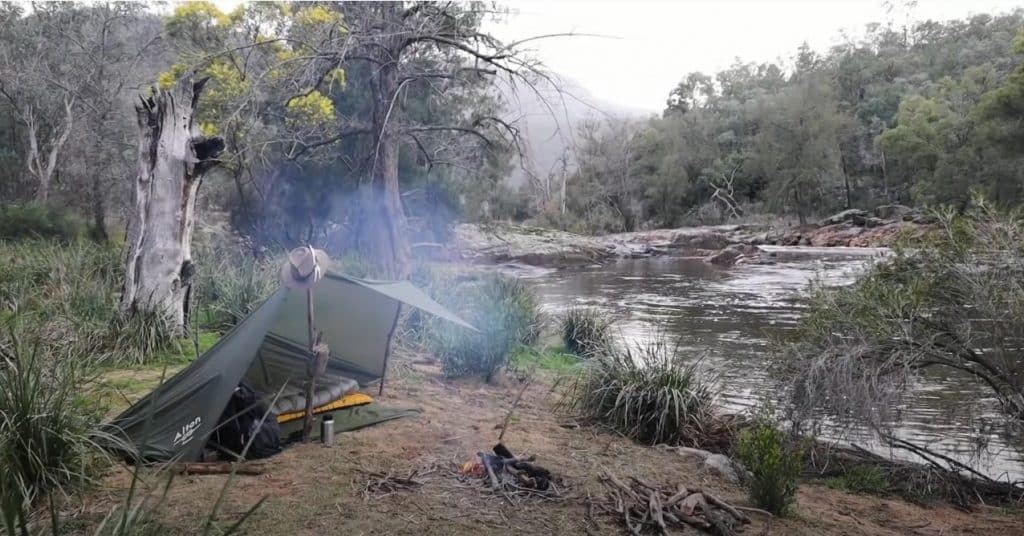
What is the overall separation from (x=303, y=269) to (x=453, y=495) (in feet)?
6.61

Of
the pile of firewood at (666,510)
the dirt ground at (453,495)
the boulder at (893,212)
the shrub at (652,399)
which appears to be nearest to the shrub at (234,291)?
the dirt ground at (453,495)

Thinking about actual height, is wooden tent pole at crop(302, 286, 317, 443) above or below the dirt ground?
above

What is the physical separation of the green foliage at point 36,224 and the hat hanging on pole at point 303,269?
15.9 m

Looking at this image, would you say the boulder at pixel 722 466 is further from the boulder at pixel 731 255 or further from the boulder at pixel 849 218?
the boulder at pixel 849 218

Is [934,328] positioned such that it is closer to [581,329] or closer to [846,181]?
[581,329]

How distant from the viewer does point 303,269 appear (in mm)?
5289

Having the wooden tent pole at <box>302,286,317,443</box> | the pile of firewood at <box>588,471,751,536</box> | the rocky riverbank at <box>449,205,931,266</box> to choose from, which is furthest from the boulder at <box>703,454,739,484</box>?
the rocky riverbank at <box>449,205,931,266</box>

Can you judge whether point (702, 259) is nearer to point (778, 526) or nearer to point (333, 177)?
point (333, 177)

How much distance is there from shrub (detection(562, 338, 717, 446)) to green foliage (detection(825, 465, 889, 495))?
117cm

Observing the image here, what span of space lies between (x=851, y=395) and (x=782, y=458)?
5.68ft

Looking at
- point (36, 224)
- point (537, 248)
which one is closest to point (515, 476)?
point (36, 224)

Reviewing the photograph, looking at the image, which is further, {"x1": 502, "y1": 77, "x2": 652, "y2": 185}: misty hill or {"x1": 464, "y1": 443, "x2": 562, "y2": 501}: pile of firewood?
{"x1": 502, "y1": 77, "x2": 652, "y2": 185}: misty hill

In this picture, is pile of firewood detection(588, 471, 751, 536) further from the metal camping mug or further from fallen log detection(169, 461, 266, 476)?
fallen log detection(169, 461, 266, 476)

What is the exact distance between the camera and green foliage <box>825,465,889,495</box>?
6043 mm
